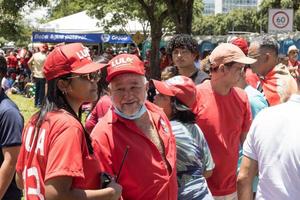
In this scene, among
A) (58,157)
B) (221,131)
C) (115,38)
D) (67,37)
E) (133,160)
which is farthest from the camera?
(115,38)

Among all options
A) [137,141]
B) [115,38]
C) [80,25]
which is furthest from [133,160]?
[80,25]

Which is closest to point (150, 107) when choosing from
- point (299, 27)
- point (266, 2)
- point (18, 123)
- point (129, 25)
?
point (18, 123)

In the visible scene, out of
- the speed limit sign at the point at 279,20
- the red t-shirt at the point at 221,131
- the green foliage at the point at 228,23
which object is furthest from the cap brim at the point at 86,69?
the green foliage at the point at 228,23

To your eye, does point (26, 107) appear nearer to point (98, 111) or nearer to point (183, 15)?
point (183, 15)

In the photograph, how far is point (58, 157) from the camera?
236 centimetres

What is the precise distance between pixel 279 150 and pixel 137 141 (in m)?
0.76

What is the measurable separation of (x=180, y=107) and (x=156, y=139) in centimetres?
59

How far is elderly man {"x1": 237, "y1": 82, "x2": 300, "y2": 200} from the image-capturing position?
266 centimetres

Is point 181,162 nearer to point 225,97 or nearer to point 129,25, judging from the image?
point 225,97

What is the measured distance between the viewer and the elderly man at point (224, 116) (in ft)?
13.2

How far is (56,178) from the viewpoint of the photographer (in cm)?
235

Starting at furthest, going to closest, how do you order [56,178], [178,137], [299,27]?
[299,27]
[178,137]
[56,178]

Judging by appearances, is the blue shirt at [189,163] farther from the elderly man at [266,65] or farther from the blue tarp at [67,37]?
the blue tarp at [67,37]

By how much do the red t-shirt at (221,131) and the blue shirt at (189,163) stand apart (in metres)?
0.51
